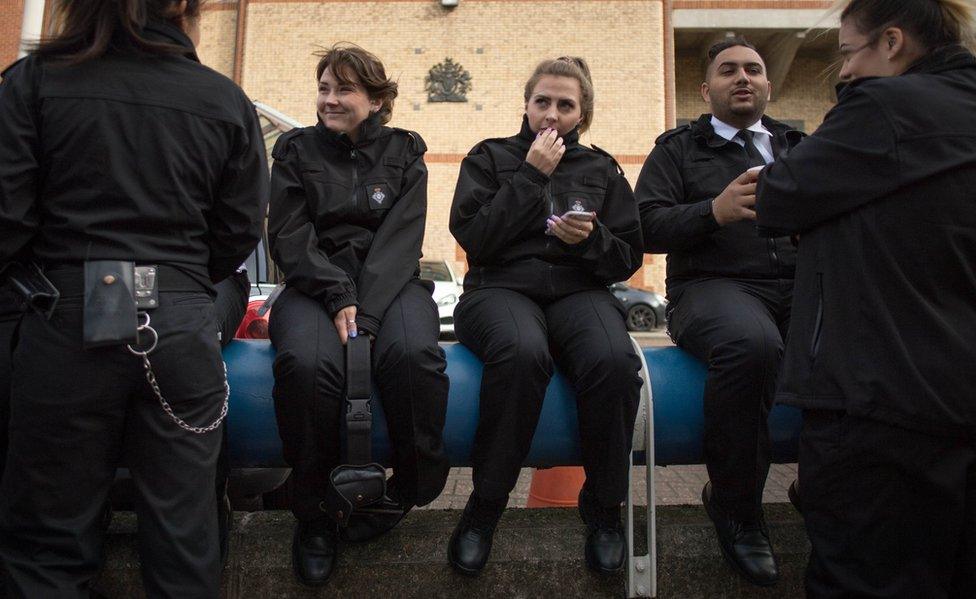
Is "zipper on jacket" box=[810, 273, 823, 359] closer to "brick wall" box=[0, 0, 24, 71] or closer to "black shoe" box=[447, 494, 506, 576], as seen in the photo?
"black shoe" box=[447, 494, 506, 576]

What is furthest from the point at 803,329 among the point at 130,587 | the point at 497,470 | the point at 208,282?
the point at 130,587

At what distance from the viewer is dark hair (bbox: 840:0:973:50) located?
187cm

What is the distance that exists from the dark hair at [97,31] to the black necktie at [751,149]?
2175 mm

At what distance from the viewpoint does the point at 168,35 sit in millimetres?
1849

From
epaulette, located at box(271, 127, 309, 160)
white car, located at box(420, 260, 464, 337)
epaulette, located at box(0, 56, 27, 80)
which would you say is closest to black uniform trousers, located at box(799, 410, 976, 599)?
epaulette, located at box(271, 127, 309, 160)

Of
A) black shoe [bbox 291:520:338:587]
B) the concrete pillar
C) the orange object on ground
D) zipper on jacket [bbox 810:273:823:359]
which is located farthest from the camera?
the concrete pillar

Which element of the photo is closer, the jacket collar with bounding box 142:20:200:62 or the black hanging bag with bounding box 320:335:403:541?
the jacket collar with bounding box 142:20:200:62

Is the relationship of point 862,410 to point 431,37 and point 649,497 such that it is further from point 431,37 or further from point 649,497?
point 431,37

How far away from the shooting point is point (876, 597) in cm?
166

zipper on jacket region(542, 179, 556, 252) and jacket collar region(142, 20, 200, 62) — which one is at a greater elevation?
jacket collar region(142, 20, 200, 62)

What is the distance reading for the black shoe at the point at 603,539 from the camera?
2330mm

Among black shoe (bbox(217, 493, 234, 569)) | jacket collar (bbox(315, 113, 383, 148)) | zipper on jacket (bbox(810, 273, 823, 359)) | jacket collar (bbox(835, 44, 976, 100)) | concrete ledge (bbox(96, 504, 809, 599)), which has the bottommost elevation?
concrete ledge (bbox(96, 504, 809, 599))

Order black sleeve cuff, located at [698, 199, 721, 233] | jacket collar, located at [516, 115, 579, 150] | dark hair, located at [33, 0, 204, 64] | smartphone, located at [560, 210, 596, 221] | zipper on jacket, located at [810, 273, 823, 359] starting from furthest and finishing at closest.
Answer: jacket collar, located at [516, 115, 579, 150] → black sleeve cuff, located at [698, 199, 721, 233] → smartphone, located at [560, 210, 596, 221] → zipper on jacket, located at [810, 273, 823, 359] → dark hair, located at [33, 0, 204, 64]

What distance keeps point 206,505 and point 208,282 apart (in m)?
0.57
